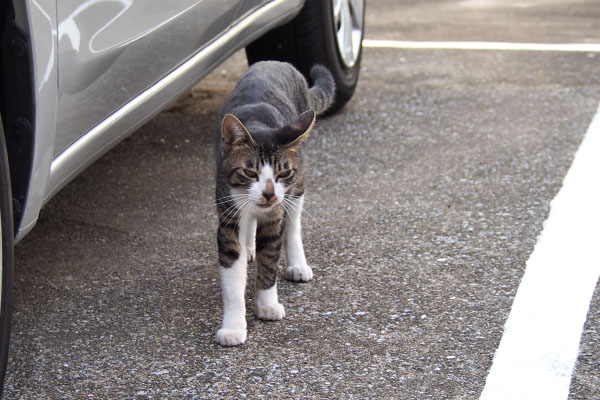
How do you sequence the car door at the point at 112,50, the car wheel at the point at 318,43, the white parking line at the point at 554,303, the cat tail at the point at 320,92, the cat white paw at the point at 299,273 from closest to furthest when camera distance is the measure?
the car door at the point at 112,50
the white parking line at the point at 554,303
the cat white paw at the point at 299,273
the cat tail at the point at 320,92
the car wheel at the point at 318,43

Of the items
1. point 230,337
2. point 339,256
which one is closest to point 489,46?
point 339,256

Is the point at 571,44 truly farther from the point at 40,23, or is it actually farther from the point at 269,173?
the point at 40,23

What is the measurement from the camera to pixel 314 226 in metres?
3.74

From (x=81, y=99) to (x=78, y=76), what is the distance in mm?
84

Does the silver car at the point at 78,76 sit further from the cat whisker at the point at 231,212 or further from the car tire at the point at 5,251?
the cat whisker at the point at 231,212

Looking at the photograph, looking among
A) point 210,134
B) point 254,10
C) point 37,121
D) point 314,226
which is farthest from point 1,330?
point 210,134

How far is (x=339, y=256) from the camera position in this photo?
3.44 m

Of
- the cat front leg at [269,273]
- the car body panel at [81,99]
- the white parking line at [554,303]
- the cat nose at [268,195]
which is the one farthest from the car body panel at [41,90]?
the white parking line at [554,303]

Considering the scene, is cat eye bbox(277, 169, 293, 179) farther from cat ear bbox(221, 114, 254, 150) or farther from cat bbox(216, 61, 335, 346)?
cat ear bbox(221, 114, 254, 150)

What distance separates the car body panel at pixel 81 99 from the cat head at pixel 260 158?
0.37m

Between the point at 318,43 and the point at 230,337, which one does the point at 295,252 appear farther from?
the point at 318,43

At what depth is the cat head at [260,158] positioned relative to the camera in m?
2.72

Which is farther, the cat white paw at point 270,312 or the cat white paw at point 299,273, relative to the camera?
the cat white paw at point 299,273

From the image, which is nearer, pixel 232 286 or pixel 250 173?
pixel 250 173
